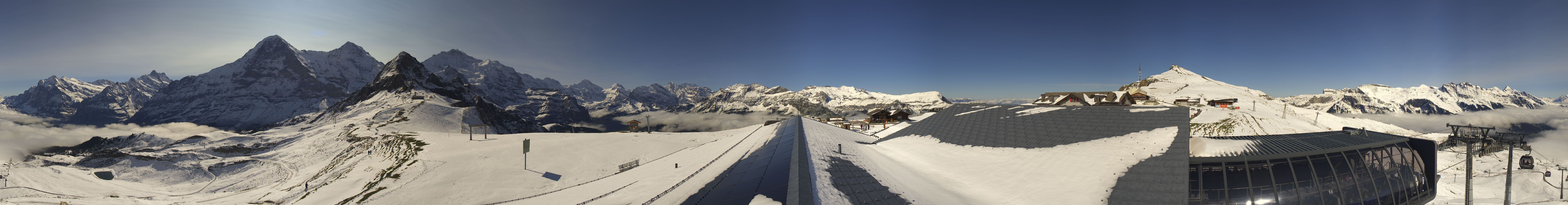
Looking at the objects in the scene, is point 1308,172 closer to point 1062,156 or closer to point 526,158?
point 1062,156

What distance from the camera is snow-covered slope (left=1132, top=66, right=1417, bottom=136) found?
214 ft

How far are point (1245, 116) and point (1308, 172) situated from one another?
70694mm

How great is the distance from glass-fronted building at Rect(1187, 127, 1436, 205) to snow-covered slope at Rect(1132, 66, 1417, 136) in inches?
210

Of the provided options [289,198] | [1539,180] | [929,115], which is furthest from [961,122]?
[1539,180]

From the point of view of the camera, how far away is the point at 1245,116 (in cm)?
7100

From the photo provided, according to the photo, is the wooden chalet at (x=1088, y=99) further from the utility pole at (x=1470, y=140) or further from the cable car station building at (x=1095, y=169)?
the cable car station building at (x=1095, y=169)

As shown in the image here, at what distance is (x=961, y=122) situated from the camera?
1248 inches

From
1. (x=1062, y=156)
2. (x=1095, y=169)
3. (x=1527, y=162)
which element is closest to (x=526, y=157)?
(x=1062, y=156)

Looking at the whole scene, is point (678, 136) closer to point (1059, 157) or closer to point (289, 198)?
point (289, 198)

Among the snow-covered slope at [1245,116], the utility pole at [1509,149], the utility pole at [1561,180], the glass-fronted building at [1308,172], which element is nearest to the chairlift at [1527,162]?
the snow-covered slope at [1245,116]

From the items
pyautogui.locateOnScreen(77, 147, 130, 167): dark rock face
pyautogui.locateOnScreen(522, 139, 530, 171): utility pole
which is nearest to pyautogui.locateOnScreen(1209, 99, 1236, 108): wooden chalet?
pyautogui.locateOnScreen(522, 139, 530, 171): utility pole

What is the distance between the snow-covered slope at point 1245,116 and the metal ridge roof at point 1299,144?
394 centimetres

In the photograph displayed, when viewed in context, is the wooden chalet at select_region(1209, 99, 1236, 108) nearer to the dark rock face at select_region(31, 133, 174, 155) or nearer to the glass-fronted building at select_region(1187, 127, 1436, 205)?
the glass-fronted building at select_region(1187, 127, 1436, 205)

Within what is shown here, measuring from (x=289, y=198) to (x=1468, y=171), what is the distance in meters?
82.4
